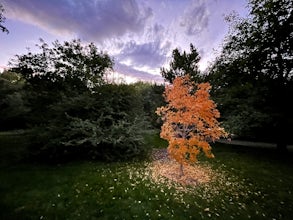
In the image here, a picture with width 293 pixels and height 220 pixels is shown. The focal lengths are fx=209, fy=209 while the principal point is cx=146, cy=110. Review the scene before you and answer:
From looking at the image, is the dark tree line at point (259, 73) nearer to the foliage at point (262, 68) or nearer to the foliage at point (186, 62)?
the foliage at point (262, 68)

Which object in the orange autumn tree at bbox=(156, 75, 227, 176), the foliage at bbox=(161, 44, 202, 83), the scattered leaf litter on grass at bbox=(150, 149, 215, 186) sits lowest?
the scattered leaf litter on grass at bbox=(150, 149, 215, 186)

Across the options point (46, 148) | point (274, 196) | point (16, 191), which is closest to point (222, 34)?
point (274, 196)

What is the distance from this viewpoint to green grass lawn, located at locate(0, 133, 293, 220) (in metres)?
5.29

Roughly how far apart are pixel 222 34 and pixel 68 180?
14.9m

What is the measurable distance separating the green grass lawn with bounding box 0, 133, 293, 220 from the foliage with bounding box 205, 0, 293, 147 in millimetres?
4743

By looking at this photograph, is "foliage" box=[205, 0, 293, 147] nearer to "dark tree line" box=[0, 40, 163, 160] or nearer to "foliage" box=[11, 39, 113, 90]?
"dark tree line" box=[0, 40, 163, 160]

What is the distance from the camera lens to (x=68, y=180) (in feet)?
23.4

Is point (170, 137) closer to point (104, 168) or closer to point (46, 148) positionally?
point (104, 168)

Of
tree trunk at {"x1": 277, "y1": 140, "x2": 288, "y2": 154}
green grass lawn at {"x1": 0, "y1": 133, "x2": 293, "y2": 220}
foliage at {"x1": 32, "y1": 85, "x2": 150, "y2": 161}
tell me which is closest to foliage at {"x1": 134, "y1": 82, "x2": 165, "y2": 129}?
tree trunk at {"x1": 277, "y1": 140, "x2": 288, "y2": 154}

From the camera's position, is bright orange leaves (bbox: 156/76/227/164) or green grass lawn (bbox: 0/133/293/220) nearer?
green grass lawn (bbox: 0/133/293/220)

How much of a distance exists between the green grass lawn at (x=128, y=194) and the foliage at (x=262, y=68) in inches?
187

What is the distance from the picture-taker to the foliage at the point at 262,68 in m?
12.5

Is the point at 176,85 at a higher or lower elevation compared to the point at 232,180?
higher

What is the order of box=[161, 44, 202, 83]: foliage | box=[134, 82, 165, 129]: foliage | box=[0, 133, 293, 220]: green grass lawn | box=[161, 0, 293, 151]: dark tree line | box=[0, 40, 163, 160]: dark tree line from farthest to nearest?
box=[134, 82, 165, 129]: foliage
box=[161, 44, 202, 83]: foliage
box=[161, 0, 293, 151]: dark tree line
box=[0, 40, 163, 160]: dark tree line
box=[0, 133, 293, 220]: green grass lawn
